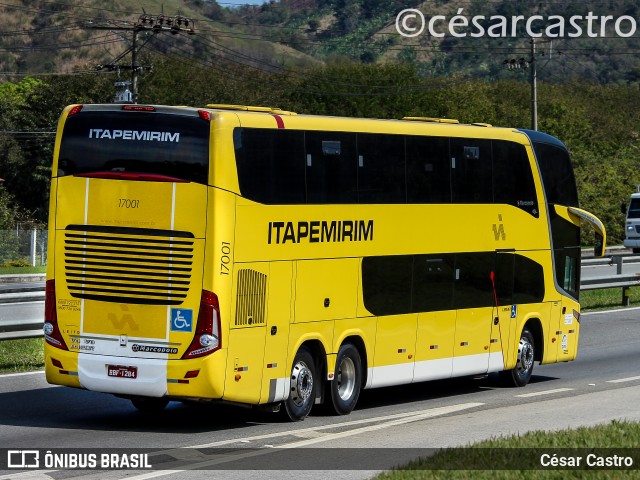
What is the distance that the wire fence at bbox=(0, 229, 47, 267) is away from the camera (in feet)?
184

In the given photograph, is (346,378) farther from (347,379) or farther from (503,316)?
(503,316)

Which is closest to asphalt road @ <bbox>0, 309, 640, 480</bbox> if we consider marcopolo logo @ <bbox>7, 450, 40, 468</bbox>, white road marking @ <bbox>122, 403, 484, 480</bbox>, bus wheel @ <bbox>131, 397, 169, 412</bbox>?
white road marking @ <bbox>122, 403, 484, 480</bbox>

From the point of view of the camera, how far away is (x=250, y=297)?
1471 cm

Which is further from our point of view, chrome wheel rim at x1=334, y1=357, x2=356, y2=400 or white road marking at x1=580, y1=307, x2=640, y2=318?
A: white road marking at x1=580, y1=307, x2=640, y2=318

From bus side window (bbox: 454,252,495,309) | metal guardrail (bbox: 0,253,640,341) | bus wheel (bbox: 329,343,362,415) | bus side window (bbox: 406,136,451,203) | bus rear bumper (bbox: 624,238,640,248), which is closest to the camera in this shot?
bus wheel (bbox: 329,343,362,415)

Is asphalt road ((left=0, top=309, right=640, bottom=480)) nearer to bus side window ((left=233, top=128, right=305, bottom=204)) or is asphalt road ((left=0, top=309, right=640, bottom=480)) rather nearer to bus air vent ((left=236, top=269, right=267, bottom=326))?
bus air vent ((left=236, top=269, right=267, bottom=326))

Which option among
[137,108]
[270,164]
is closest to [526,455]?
[270,164]

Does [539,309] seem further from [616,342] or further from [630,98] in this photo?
[630,98]

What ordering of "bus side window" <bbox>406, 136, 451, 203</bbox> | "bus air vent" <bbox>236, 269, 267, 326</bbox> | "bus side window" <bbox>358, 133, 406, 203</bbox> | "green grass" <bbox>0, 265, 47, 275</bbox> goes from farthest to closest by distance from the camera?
"green grass" <bbox>0, 265, 47, 275</bbox>
"bus side window" <bbox>406, 136, 451, 203</bbox>
"bus side window" <bbox>358, 133, 406, 203</bbox>
"bus air vent" <bbox>236, 269, 267, 326</bbox>

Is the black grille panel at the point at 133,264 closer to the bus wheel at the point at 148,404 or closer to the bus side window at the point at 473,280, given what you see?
the bus wheel at the point at 148,404

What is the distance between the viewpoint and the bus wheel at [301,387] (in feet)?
50.8

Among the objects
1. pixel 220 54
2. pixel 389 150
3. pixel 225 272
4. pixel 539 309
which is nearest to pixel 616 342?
pixel 539 309

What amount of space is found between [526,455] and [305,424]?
415 cm

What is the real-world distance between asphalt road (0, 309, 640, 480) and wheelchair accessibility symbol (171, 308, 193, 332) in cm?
113
